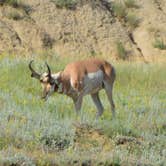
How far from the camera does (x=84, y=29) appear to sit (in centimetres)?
3189

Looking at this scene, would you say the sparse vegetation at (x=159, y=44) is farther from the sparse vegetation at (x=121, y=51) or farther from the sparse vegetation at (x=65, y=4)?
the sparse vegetation at (x=65, y=4)

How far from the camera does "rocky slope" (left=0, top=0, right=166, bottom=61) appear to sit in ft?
95.8

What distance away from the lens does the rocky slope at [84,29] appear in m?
29.2

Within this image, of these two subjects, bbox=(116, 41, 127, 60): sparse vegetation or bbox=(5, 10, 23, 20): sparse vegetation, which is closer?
Result: bbox=(5, 10, 23, 20): sparse vegetation

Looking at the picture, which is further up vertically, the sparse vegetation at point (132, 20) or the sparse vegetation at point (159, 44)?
the sparse vegetation at point (132, 20)

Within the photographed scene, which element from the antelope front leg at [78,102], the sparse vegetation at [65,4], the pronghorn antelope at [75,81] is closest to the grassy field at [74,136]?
the antelope front leg at [78,102]

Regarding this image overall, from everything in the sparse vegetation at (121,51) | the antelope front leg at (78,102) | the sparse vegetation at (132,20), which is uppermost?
the antelope front leg at (78,102)

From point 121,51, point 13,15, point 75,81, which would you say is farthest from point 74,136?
point 121,51

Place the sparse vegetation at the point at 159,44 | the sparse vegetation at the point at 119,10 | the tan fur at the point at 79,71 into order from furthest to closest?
the sparse vegetation at the point at 119,10, the sparse vegetation at the point at 159,44, the tan fur at the point at 79,71

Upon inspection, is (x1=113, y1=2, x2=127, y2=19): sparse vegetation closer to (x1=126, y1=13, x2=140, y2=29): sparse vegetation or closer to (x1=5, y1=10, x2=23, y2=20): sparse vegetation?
(x1=126, y1=13, x2=140, y2=29): sparse vegetation

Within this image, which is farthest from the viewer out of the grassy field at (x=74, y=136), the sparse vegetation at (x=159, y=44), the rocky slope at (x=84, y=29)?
the sparse vegetation at (x=159, y=44)

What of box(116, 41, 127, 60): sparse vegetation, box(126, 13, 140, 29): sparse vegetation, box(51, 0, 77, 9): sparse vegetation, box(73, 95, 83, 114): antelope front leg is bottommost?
box(116, 41, 127, 60): sparse vegetation

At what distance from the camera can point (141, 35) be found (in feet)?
110

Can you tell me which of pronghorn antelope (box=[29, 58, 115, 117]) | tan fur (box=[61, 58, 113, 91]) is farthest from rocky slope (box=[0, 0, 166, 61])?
pronghorn antelope (box=[29, 58, 115, 117])
